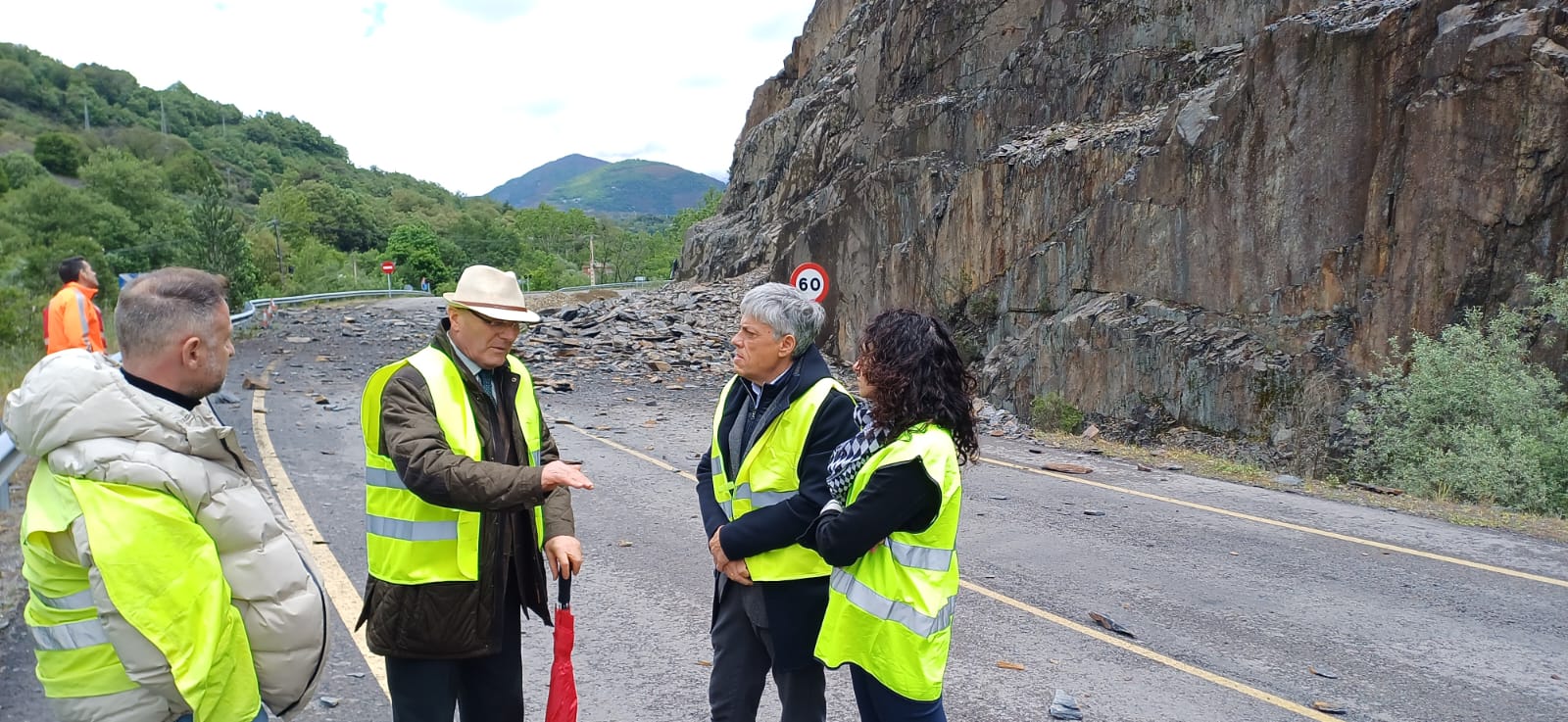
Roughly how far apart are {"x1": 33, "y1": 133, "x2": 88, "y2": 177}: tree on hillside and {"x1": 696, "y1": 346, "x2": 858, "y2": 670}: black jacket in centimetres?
12556

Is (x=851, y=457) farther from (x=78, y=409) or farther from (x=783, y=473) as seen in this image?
(x=78, y=409)

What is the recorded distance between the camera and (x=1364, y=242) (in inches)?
573

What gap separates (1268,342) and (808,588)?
14.9 meters

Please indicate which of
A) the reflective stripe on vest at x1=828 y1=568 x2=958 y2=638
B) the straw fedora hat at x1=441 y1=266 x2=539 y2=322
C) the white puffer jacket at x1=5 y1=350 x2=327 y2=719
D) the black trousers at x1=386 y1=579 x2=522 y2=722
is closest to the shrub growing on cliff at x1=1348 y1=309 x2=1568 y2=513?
the reflective stripe on vest at x1=828 y1=568 x2=958 y2=638

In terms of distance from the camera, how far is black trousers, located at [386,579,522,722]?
3006 mm

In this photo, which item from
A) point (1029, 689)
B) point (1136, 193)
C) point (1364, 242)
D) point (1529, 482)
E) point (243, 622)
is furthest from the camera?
point (1136, 193)

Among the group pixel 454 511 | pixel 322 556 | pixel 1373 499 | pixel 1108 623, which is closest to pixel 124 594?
pixel 454 511

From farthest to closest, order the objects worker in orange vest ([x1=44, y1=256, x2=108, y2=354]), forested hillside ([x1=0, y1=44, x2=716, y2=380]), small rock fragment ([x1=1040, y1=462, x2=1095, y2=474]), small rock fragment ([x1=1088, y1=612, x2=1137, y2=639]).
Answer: forested hillside ([x1=0, y1=44, x2=716, y2=380])
small rock fragment ([x1=1040, y1=462, x2=1095, y2=474])
worker in orange vest ([x1=44, y1=256, x2=108, y2=354])
small rock fragment ([x1=1088, y1=612, x2=1137, y2=639])

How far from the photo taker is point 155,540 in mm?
2049

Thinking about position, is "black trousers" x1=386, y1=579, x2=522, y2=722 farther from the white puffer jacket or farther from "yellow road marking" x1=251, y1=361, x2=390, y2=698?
"yellow road marking" x1=251, y1=361, x2=390, y2=698

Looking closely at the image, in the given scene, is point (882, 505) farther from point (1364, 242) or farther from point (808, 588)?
point (1364, 242)

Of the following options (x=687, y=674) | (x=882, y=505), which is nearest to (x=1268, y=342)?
(x=687, y=674)

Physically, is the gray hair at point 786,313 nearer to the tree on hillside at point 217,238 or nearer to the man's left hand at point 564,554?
the man's left hand at point 564,554

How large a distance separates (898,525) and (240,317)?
27163 mm
